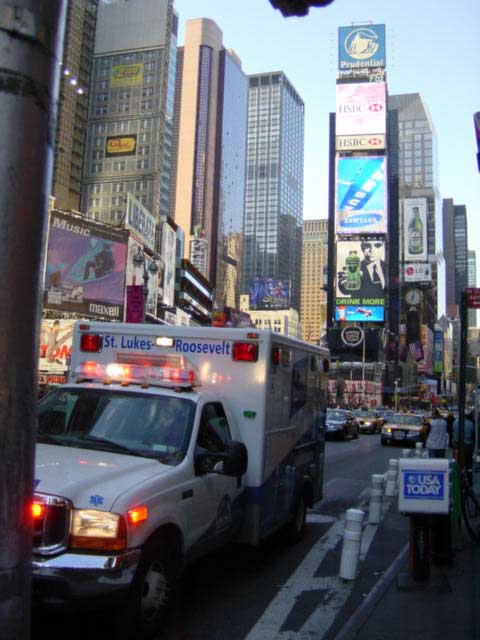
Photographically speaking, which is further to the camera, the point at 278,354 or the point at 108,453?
the point at 278,354

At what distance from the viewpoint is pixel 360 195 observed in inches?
3991

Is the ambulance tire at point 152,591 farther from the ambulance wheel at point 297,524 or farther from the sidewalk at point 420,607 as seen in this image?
the ambulance wheel at point 297,524

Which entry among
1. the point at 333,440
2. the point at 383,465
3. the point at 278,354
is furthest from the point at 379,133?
the point at 278,354

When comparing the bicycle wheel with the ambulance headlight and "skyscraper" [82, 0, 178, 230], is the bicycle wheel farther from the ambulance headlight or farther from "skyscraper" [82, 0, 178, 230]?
"skyscraper" [82, 0, 178, 230]

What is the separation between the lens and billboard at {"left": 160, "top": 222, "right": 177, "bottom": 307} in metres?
71.0

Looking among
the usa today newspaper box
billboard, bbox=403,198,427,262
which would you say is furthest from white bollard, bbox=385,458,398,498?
billboard, bbox=403,198,427,262

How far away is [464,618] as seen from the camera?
534 centimetres

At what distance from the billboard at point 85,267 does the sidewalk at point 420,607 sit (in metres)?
41.5

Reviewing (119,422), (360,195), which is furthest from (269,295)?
(119,422)

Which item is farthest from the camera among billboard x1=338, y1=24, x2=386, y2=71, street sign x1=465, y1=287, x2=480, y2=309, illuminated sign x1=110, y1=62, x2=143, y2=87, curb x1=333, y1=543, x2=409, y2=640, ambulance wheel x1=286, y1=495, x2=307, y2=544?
illuminated sign x1=110, y1=62, x2=143, y2=87

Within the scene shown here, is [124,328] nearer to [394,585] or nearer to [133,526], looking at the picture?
[133,526]

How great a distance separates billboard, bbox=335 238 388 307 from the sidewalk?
9784cm

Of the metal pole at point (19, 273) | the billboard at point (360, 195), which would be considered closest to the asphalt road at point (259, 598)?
the metal pole at point (19, 273)

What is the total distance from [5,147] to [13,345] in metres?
0.69
